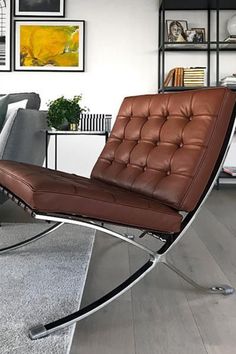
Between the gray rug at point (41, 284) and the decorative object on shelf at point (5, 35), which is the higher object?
the decorative object on shelf at point (5, 35)

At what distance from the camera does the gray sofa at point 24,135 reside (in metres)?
2.62

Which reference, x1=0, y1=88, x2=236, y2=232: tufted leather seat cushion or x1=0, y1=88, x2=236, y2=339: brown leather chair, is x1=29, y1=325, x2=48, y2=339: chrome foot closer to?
x1=0, y1=88, x2=236, y2=339: brown leather chair

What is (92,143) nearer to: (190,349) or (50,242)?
(50,242)

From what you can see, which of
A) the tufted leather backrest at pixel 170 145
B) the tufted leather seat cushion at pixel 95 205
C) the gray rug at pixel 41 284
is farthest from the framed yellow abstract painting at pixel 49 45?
the tufted leather seat cushion at pixel 95 205

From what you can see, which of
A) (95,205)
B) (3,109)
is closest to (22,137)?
(3,109)

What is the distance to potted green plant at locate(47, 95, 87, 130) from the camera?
3.30m

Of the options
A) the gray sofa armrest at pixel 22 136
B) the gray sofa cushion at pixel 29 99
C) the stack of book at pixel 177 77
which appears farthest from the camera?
the stack of book at pixel 177 77

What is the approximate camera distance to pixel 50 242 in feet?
7.57

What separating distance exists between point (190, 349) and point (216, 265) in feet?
2.74

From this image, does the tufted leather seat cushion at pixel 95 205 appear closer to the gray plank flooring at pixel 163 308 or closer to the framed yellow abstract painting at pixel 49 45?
the gray plank flooring at pixel 163 308

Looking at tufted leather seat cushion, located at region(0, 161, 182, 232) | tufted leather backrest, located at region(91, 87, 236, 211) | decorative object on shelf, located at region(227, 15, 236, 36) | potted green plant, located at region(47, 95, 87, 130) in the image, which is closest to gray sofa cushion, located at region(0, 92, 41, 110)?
potted green plant, located at region(47, 95, 87, 130)

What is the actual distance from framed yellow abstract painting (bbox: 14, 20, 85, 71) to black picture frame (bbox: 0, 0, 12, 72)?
0.07 m

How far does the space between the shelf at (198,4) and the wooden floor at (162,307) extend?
2835 millimetres

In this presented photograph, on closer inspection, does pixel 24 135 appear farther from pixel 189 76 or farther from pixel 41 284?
pixel 189 76
